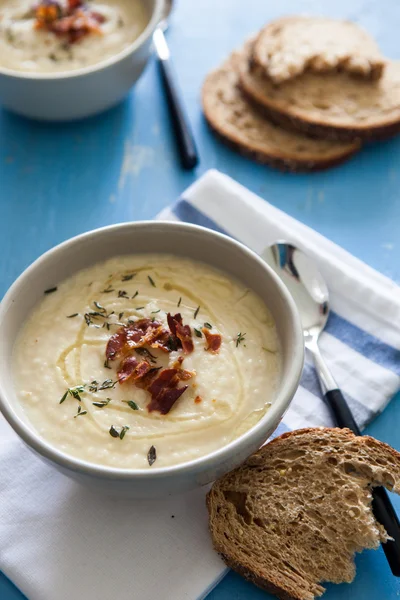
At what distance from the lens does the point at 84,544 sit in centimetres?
216

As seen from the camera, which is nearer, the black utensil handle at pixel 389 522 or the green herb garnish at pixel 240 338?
the black utensil handle at pixel 389 522

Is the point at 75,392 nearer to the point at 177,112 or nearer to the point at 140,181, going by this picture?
the point at 140,181

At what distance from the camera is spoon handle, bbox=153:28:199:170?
11.0 ft

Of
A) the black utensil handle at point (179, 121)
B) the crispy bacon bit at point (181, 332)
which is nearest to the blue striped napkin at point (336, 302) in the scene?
the black utensil handle at point (179, 121)

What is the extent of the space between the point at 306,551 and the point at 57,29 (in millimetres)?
2459

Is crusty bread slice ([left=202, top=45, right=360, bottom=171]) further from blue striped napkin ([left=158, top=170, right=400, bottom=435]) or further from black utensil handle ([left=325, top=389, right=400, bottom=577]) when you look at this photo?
black utensil handle ([left=325, top=389, right=400, bottom=577])

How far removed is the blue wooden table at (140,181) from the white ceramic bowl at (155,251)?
62 centimetres

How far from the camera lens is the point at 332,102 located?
11.4ft

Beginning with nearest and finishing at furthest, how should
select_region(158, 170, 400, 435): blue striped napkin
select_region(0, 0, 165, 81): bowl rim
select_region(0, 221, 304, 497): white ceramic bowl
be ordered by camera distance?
→ select_region(0, 221, 304, 497): white ceramic bowl → select_region(158, 170, 400, 435): blue striped napkin → select_region(0, 0, 165, 81): bowl rim

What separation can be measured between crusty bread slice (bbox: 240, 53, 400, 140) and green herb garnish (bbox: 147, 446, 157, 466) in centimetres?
188

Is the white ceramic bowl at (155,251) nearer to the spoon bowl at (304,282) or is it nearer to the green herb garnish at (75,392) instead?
the green herb garnish at (75,392)

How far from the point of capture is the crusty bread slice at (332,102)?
3.36 meters

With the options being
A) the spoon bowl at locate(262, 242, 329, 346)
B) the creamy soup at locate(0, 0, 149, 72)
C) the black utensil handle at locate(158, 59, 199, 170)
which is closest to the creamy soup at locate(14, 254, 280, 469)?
the spoon bowl at locate(262, 242, 329, 346)

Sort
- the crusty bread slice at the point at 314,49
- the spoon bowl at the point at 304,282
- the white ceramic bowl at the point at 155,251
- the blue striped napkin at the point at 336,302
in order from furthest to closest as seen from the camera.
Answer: the crusty bread slice at the point at 314,49 < the spoon bowl at the point at 304,282 < the blue striped napkin at the point at 336,302 < the white ceramic bowl at the point at 155,251
